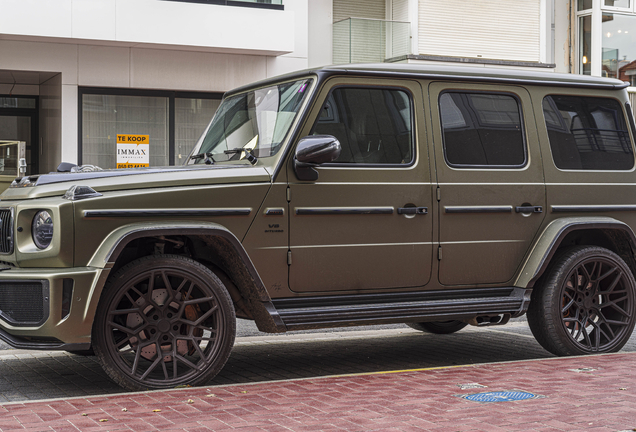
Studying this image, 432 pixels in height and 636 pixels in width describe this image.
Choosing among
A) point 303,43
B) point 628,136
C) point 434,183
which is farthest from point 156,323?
point 303,43

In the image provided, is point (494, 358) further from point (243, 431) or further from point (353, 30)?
point (353, 30)

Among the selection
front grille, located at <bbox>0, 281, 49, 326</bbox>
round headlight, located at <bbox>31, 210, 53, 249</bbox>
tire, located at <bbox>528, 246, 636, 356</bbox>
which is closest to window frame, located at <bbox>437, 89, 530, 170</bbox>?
tire, located at <bbox>528, 246, 636, 356</bbox>

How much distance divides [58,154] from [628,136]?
12857mm

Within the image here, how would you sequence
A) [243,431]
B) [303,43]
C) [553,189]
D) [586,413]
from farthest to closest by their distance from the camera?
[303,43], [553,189], [586,413], [243,431]

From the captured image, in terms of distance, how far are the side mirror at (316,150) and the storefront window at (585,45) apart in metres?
20.3

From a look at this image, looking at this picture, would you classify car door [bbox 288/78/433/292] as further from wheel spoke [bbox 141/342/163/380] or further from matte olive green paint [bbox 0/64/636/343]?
wheel spoke [bbox 141/342/163/380]

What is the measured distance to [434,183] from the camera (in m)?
6.22

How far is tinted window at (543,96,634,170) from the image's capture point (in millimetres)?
6848

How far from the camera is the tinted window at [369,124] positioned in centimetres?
594

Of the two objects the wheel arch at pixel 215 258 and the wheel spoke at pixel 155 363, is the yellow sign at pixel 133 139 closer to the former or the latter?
the wheel arch at pixel 215 258

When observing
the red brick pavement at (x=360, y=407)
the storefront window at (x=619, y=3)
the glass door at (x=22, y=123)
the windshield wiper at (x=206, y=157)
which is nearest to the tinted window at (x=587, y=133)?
the red brick pavement at (x=360, y=407)

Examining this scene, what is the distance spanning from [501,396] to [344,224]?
1653 mm

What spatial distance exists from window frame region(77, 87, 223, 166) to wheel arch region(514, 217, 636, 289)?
1209 cm

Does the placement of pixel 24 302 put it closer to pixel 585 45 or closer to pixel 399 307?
pixel 399 307
